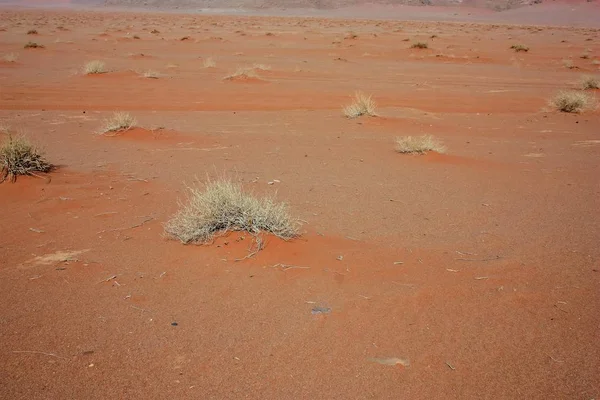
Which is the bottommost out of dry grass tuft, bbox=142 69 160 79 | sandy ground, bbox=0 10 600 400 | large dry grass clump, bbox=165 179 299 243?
sandy ground, bbox=0 10 600 400

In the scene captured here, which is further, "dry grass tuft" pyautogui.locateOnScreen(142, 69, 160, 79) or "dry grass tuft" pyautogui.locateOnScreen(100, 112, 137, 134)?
"dry grass tuft" pyautogui.locateOnScreen(142, 69, 160, 79)

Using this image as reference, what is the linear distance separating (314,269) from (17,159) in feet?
17.9

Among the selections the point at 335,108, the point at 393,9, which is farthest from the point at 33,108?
the point at 393,9

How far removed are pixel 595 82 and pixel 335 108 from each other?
11555 millimetres

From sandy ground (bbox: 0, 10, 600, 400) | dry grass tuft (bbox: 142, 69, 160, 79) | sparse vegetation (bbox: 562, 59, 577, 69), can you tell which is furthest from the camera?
sparse vegetation (bbox: 562, 59, 577, 69)

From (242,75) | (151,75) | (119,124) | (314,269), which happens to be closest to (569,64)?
(242,75)

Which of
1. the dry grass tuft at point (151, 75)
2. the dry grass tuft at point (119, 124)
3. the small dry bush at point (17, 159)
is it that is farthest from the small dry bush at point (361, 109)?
the dry grass tuft at point (151, 75)

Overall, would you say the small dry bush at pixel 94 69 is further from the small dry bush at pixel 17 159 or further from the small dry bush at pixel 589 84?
the small dry bush at pixel 589 84

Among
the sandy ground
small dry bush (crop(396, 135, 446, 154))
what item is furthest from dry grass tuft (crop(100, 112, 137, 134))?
small dry bush (crop(396, 135, 446, 154))

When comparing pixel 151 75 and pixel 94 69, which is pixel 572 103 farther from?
pixel 94 69

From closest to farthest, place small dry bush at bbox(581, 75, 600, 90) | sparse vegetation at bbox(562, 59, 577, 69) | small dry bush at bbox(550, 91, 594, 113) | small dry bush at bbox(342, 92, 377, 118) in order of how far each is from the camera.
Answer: small dry bush at bbox(342, 92, 377, 118)
small dry bush at bbox(550, 91, 594, 113)
small dry bush at bbox(581, 75, 600, 90)
sparse vegetation at bbox(562, 59, 577, 69)

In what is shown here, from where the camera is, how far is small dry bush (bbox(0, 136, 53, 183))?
7.47 metres

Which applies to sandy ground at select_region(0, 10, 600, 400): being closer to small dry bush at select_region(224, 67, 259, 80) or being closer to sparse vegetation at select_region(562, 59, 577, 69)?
small dry bush at select_region(224, 67, 259, 80)

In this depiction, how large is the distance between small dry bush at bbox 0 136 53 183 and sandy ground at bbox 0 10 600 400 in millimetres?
362
